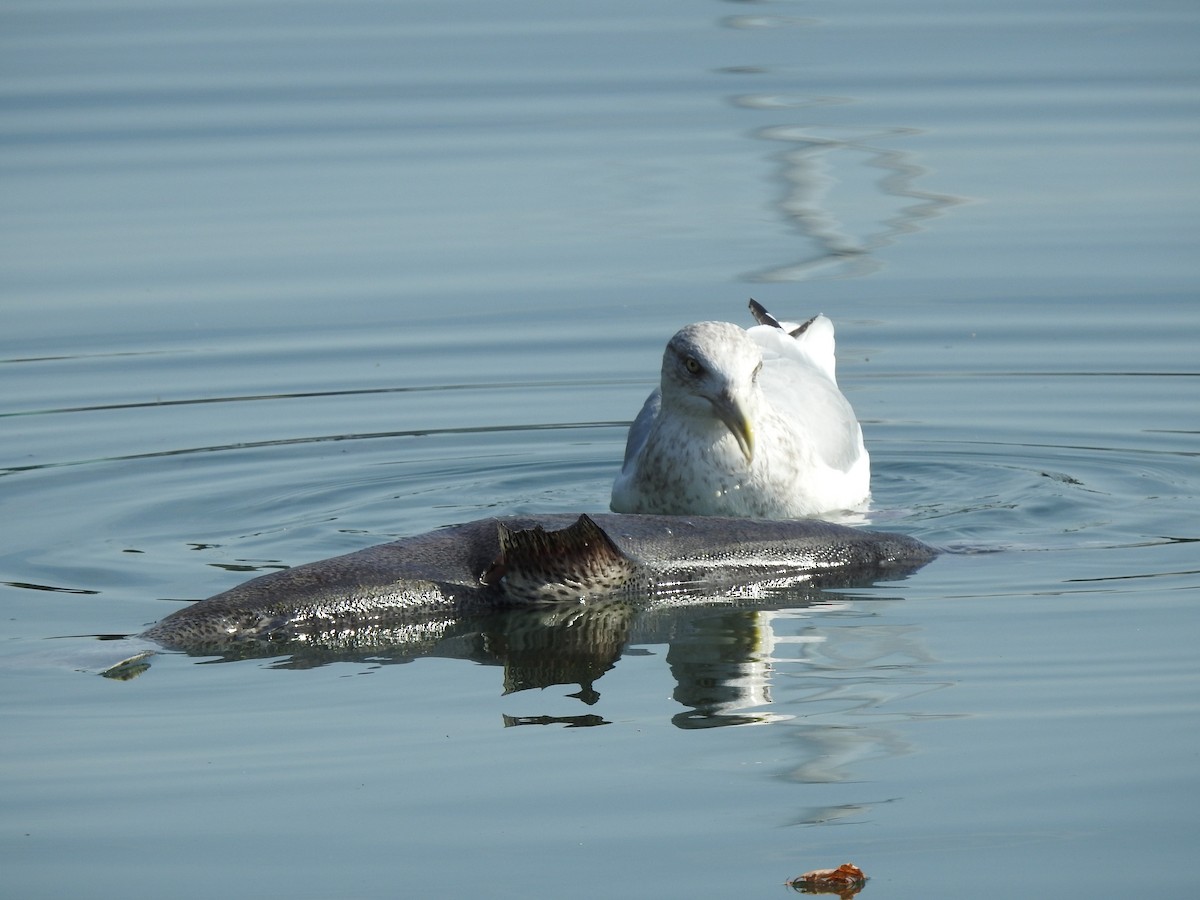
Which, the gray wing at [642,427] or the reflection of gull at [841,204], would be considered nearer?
the gray wing at [642,427]

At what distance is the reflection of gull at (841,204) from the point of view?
A: 578 inches

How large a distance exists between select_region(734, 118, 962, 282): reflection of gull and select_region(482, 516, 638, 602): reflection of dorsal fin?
642 cm

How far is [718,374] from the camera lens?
30.6 ft

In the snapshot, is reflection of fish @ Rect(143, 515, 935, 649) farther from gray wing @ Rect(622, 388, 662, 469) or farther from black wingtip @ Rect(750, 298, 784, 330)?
black wingtip @ Rect(750, 298, 784, 330)

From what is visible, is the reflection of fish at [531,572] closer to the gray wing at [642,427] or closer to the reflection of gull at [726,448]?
the reflection of gull at [726,448]

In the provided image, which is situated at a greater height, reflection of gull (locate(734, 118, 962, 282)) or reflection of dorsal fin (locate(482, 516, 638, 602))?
reflection of gull (locate(734, 118, 962, 282))

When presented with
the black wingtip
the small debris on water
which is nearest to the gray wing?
the black wingtip

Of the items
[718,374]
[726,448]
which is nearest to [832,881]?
[718,374]

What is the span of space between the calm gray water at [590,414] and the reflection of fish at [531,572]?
0.93 ft

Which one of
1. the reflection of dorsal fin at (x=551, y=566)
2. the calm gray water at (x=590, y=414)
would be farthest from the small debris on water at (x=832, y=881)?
the reflection of dorsal fin at (x=551, y=566)

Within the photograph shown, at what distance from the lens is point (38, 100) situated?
20406 mm

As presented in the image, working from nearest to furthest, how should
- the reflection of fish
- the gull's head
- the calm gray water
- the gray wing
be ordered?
1. the calm gray water
2. the reflection of fish
3. the gull's head
4. the gray wing

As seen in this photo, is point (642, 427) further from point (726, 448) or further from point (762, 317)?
point (762, 317)

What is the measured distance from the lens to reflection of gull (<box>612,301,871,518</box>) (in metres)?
9.35
